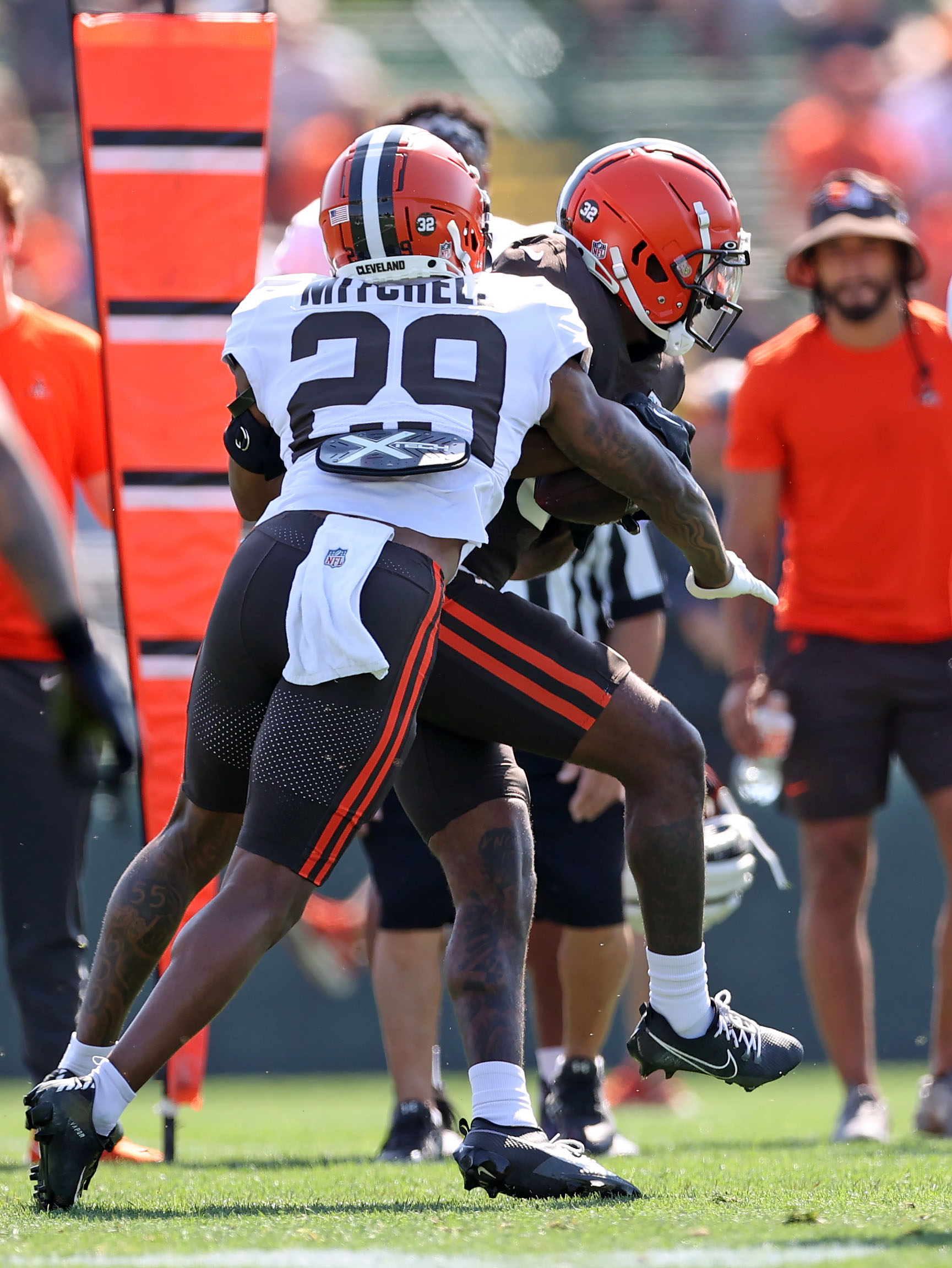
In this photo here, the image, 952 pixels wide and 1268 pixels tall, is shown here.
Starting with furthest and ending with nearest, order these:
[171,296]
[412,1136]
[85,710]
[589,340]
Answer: [171,296]
[412,1136]
[589,340]
[85,710]

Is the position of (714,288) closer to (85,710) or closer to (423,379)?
(423,379)

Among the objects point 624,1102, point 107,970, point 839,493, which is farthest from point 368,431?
point 624,1102

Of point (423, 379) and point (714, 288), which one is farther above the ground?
point (714, 288)

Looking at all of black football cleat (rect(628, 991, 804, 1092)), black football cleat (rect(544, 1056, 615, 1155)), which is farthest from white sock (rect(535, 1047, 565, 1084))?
black football cleat (rect(628, 991, 804, 1092))

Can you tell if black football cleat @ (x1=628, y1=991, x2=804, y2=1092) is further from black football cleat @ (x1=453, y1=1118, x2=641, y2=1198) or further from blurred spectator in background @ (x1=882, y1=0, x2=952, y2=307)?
blurred spectator in background @ (x1=882, y1=0, x2=952, y2=307)

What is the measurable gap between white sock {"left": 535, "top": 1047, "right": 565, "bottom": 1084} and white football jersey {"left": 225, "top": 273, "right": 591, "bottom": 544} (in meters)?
2.02

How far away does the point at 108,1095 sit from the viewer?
3.09 metres

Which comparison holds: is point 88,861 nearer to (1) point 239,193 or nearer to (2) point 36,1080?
(2) point 36,1080

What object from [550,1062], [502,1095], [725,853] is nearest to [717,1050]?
[502,1095]

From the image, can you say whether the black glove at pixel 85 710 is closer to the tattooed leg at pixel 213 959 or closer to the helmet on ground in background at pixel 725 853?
the tattooed leg at pixel 213 959

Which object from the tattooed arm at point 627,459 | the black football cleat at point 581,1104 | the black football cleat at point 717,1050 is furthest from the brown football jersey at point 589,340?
the black football cleat at point 581,1104

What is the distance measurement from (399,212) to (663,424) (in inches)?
25.1

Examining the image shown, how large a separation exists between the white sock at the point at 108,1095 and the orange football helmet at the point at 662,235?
1.72 meters

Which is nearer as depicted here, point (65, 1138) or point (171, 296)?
point (65, 1138)
